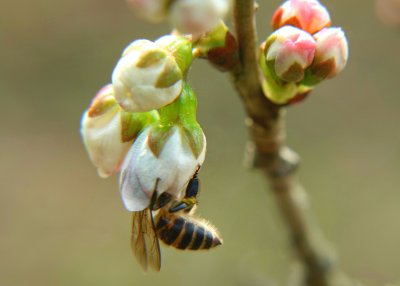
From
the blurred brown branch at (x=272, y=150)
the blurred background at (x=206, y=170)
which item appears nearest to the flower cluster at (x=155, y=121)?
the blurred brown branch at (x=272, y=150)

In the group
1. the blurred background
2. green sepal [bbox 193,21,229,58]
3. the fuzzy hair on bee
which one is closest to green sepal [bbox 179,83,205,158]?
green sepal [bbox 193,21,229,58]

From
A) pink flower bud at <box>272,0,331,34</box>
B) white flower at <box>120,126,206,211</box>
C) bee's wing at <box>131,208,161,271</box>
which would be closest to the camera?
white flower at <box>120,126,206,211</box>

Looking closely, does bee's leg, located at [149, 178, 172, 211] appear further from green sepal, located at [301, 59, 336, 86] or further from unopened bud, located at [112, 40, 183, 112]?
green sepal, located at [301, 59, 336, 86]

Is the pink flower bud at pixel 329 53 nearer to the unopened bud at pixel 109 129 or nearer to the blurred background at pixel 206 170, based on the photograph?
the unopened bud at pixel 109 129

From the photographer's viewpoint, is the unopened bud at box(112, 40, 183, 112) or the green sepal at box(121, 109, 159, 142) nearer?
the unopened bud at box(112, 40, 183, 112)

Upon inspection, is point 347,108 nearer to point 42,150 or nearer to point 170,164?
point 42,150

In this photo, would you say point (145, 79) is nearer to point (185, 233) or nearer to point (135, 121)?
point (135, 121)
